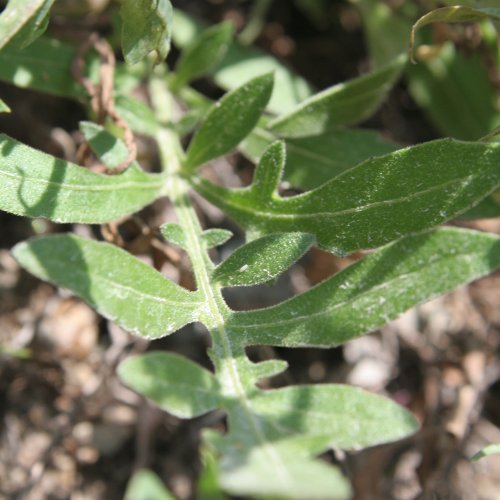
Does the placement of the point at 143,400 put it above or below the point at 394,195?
below

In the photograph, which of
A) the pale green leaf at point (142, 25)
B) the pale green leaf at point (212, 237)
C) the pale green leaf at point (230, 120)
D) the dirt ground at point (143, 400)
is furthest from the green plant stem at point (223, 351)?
the pale green leaf at point (142, 25)

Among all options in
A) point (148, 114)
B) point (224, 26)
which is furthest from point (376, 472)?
point (224, 26)

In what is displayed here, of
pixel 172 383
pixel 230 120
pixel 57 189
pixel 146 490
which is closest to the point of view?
pixel 146 490

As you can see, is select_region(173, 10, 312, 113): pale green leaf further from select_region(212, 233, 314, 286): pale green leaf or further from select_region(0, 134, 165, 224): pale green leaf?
select_region(212, 233, 314, 286): pale green leaf

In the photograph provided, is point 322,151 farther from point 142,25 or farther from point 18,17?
point 18,17

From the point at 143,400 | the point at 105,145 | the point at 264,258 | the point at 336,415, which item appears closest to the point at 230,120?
the point at 105,145

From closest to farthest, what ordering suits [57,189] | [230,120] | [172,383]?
A: 1. [172,383]
2. [57,189]
3. [230,120]
